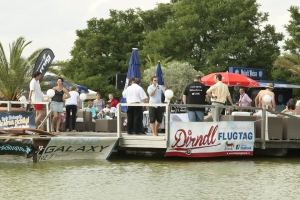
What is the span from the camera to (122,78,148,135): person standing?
16422mm

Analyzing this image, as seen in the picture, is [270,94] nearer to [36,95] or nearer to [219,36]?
[36,95]

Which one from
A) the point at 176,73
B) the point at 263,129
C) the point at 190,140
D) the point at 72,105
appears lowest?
the point at 190,140

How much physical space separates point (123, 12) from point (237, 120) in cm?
5610

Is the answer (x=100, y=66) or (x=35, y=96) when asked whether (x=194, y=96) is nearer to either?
(x=35, y=96)

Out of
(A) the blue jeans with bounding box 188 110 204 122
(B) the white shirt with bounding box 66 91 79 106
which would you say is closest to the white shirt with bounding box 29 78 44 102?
(B) the white shirt with bounding box 66 91 79 106

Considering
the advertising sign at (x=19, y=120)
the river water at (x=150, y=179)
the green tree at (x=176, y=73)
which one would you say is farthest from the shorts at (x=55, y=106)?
the green tree at (x=176, y=73)

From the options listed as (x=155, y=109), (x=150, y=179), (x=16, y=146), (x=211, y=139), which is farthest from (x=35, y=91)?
(x=150, y=179)

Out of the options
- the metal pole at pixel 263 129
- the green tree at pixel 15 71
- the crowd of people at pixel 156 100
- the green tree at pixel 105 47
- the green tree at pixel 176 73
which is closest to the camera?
the crowd of people at pixel 156 100

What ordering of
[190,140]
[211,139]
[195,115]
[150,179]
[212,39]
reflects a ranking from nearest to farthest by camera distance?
[150,179] < [190,140] < [211,139] < [195,115] < [212,39]

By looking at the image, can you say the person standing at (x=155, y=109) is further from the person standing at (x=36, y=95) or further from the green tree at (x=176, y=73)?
the green tree at (x=176, y=73)

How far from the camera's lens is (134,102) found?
1639 centimetres

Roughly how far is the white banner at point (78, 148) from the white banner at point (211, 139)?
1343mm

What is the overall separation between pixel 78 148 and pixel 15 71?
8.58 meters

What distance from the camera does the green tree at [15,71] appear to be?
23.3m
